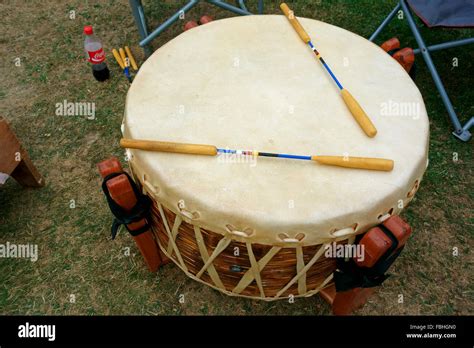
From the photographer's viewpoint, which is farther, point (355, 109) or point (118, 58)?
point (118, 58)

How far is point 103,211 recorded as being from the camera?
1982mm

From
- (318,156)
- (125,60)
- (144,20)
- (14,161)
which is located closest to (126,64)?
(125,60)

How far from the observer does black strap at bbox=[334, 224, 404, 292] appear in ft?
3.76

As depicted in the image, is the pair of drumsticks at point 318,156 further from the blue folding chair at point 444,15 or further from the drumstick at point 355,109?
the blue folding chair at point 444,15

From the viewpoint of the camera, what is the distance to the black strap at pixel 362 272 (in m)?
1.15

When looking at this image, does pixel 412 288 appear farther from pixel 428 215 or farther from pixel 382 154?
pixel 382 154

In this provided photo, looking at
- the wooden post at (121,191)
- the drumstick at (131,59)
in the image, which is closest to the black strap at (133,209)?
the wooden post at (121,191)

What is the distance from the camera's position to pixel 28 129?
2336 mm

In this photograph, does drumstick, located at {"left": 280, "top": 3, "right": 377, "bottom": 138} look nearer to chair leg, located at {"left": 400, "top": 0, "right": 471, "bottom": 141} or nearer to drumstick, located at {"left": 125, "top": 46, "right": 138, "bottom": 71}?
chair leg, located at {"left": 400, "top": 0, "right": 471, "bottom": 141}

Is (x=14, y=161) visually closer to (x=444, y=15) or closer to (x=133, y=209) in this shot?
(x=133, y=209)

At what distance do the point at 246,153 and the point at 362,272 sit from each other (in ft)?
Result: 1.71

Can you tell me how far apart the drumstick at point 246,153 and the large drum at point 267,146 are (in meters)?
0.02

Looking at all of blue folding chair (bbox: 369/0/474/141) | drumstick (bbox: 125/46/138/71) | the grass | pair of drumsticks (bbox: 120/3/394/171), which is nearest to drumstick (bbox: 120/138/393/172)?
pair of drumsticks (bbox: 120/3/394/171)

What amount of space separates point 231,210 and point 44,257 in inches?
48.7
